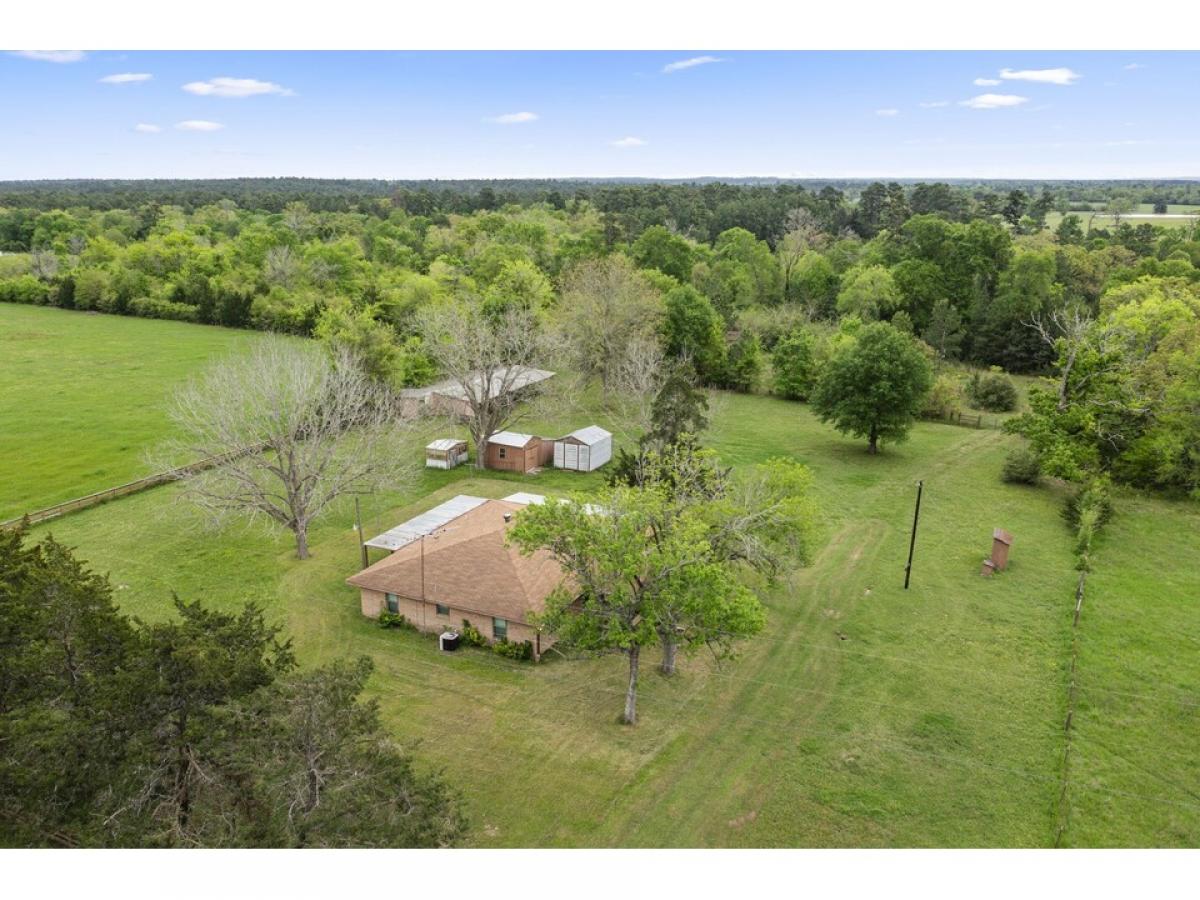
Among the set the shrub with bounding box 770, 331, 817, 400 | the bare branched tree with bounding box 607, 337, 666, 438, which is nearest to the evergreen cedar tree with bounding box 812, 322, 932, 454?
the bare branched tree with bounding box 607, 337, 666, 438

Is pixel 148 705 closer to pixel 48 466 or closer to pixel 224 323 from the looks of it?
pixel 48 466

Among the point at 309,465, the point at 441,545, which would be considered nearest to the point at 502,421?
the point at 309,465

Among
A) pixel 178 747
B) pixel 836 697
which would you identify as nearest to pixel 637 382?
pixel 836 697

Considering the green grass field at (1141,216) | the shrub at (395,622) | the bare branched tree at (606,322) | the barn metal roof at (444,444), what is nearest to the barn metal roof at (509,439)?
the barn metal roof at (444,444)

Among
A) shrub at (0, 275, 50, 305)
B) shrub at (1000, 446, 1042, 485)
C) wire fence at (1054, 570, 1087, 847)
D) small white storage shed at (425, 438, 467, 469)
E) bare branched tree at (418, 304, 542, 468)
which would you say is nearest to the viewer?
wire fence at (1054, 570, 1087, 847)

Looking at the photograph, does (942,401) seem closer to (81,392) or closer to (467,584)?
(467,584)

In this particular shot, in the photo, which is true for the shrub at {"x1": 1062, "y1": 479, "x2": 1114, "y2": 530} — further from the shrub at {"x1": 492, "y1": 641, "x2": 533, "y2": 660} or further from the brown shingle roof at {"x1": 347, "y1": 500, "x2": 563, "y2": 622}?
the shrub at {"x1": 492, "y1": 641, "x2": 533, "y2": 660}

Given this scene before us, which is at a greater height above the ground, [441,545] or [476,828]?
[441,545]
